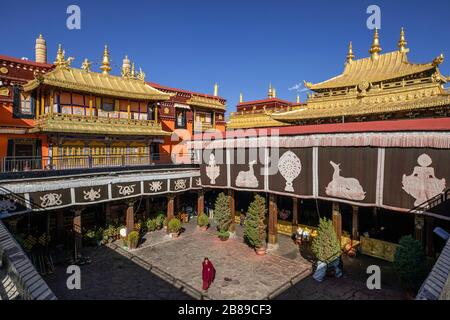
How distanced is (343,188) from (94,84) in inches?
738

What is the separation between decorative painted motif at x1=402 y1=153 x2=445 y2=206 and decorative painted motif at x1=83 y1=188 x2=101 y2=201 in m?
14.8

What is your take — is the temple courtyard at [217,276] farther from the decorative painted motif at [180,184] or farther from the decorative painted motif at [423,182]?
the decorative painted motif at [423,182]

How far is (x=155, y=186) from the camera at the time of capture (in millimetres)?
17625

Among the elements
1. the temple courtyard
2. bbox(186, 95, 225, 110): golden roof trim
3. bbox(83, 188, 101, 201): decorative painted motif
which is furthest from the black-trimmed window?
the temple courtyard

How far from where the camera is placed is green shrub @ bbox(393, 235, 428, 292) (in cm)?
1017

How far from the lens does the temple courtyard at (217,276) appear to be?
11.2 meters

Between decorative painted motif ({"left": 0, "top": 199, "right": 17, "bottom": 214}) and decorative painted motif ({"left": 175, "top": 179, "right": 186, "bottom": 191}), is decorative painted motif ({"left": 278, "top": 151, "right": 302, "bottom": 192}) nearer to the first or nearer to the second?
decorative painted motif ({"left": 175, "top": 179, "right": 186, "bottom": 191})

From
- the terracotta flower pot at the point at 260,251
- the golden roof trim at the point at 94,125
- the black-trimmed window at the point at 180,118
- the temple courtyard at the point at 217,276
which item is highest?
the black-trimmed window at the point at 180,118

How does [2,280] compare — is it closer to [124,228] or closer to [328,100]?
[124,228]

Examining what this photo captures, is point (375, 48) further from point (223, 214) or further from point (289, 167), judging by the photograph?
point (223, 214)

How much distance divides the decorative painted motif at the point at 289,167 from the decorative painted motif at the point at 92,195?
10124 millimetres

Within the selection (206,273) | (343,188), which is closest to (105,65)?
(206,273)

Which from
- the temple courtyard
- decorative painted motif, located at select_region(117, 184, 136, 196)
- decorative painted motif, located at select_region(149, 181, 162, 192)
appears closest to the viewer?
the temple courtyard

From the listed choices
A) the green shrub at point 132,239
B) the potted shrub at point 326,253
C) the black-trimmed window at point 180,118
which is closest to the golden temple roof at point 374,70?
the black-trimmed window at point 180,118
